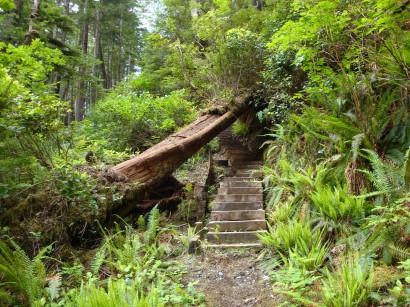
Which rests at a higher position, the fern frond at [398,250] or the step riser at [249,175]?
the step riser at [249,175]

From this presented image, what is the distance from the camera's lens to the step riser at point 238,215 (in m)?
5.81

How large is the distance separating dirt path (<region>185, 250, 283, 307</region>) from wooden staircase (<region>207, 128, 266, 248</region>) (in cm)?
39

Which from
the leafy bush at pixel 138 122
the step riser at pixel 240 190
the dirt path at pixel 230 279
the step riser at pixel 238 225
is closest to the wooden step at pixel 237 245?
the dirt path at pixel 230 279

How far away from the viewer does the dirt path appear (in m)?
3.44

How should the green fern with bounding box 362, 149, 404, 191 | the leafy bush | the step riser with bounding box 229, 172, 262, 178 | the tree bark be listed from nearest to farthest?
1. the green fern with bounding box 362, 149, 404, 191
2. the tree bark
3. the step riser with bounding box 229, 172, 262, 178
4. the leafy bush

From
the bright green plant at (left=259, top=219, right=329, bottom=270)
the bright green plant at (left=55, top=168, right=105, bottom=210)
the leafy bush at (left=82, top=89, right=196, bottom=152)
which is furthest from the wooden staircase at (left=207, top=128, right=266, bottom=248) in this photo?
the leafy bush at (left=82, top=89, right=196, bottom=152)

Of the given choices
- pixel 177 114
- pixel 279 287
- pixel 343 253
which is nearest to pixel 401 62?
pixel 343 253

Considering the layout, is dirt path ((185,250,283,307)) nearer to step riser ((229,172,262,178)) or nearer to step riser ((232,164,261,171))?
step riser ((229,172,262,178))

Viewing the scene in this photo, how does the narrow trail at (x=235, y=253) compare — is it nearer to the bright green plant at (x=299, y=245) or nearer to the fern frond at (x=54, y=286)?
the bright green plant at (x=299, y=245)

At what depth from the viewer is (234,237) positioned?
5180mm

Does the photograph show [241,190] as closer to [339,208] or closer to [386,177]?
[339,208]

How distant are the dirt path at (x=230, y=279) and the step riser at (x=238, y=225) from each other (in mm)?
774

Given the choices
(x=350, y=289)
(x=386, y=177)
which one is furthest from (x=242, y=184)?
(x=350, y=289)

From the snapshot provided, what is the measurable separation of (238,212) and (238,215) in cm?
7
